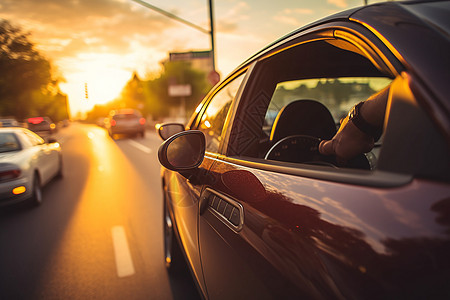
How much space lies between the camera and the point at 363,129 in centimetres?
A: 112

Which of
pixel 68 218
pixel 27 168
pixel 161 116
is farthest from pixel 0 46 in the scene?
pixel 161 116

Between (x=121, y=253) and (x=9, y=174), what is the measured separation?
8.82ft

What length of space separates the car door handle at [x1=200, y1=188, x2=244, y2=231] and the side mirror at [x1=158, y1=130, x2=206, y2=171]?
0.77ft

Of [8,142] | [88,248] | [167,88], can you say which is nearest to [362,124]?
[88,248]

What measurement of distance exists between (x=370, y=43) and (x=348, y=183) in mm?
411

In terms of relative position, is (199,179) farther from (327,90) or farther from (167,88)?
(167,88)

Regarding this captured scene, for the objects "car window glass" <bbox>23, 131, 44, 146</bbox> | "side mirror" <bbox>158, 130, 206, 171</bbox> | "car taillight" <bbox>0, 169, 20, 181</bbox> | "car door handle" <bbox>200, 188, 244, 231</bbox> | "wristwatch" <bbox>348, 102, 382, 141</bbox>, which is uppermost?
"wristwatch" <bbox>348, 102, 382, 141</bbox>

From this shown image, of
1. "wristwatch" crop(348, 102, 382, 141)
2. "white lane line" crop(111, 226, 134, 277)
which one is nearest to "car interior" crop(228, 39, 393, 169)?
"wristwatch" crop(348, 102, 382, 141)

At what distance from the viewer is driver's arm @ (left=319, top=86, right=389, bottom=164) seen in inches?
39.9

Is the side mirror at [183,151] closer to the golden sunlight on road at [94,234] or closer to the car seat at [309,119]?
the car seat at [309,119]

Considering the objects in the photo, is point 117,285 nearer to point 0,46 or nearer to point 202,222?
point 202,222

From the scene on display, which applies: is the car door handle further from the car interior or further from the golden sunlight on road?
the golden sunlight on road

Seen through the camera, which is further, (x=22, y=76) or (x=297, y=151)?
(x=22, y=76)

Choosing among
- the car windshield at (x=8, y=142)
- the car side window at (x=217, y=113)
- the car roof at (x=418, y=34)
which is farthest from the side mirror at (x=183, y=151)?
the car windshield at (x=8, y=142)
